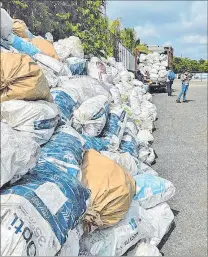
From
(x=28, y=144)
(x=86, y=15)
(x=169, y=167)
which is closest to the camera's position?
(x=28, y=144)

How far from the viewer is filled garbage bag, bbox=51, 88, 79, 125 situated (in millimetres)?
3397

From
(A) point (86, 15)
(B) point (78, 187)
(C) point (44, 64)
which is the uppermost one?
(A) point (86, 15)

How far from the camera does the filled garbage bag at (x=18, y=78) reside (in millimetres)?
Answer: 2449

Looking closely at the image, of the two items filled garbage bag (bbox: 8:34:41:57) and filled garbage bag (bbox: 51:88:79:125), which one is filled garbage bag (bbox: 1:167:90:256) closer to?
filled garbage bag (bbox: 51:88:79:125)

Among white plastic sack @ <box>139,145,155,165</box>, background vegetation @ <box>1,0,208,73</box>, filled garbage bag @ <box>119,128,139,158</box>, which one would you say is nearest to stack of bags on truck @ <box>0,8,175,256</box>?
filled garbage bag @ <box>119,128,139,158</box>

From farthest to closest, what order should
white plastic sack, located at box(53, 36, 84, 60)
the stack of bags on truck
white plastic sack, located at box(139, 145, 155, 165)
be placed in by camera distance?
white plastic sack, located at box(53, 36, 84, 60) < white plastic sack, located at box(139, 145, 155, 165) < the stack of bags on truck

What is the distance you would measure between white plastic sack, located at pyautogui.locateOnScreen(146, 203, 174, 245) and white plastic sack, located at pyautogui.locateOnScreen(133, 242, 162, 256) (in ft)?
1.00

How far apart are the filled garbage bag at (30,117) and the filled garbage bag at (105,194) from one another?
1.28 ft

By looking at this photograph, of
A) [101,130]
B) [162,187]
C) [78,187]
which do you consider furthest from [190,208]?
[78,187]

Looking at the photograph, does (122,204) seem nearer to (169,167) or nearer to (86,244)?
(86,244)

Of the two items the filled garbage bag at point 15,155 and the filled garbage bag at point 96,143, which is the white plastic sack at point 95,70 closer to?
the filled garbage bag at point 96,143

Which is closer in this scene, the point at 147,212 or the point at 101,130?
the point at 147,212

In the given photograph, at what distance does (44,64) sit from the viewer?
409cm

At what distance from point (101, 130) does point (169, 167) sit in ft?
5.70
